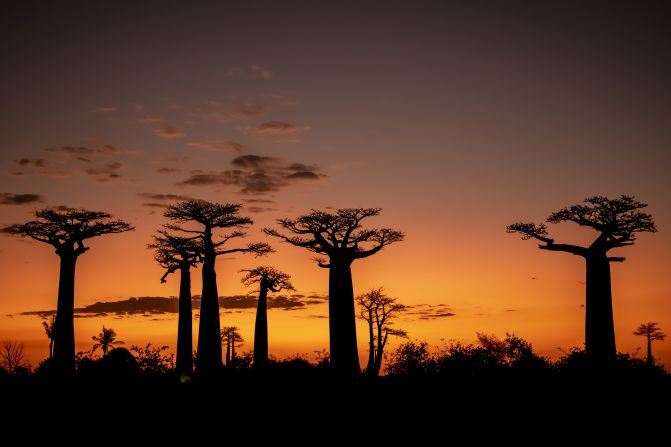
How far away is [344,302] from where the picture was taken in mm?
30906

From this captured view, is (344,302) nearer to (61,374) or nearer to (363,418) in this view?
(363,418)

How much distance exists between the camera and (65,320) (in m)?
31.6

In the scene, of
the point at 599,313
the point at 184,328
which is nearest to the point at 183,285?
the point at 184,328

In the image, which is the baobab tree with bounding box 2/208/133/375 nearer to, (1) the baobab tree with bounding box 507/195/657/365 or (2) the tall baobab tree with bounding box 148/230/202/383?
(2) the tall baobab tree with bounding box 148/230/202/383

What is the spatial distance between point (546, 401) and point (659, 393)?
3.86 meters

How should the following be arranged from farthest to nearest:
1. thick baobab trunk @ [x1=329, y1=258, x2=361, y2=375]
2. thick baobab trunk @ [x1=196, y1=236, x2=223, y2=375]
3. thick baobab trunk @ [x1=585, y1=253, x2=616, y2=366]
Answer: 1. thick baobab trunk @ [x1=196, y1=236, x2=223, y2=375]
2. thick baobab trunk @ [x1=329, y1=258, x2=361, y2=375]
3. thick baobab trunk @ [x1=585, y1=253, x2=616, y2=366]

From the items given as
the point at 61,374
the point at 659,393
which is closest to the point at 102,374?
the point at 61,374

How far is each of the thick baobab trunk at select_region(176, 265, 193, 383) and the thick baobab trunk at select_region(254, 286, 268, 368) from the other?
3642 mm

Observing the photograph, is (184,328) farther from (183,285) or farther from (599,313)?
(599,313)

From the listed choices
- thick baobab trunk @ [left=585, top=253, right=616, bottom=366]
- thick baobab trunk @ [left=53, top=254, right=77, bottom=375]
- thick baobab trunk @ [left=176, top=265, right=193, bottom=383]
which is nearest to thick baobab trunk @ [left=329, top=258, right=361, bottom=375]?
thick baobab trunk @ [left=176, top=265, right=193, bottom=383]

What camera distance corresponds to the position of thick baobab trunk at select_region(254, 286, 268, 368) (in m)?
36.2

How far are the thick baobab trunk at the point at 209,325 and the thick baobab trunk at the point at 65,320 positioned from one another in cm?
611

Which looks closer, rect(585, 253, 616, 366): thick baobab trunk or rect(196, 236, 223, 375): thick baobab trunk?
rect(585, 253, 616, 366): thick baobab trunk

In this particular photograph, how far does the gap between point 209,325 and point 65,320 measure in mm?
6943
